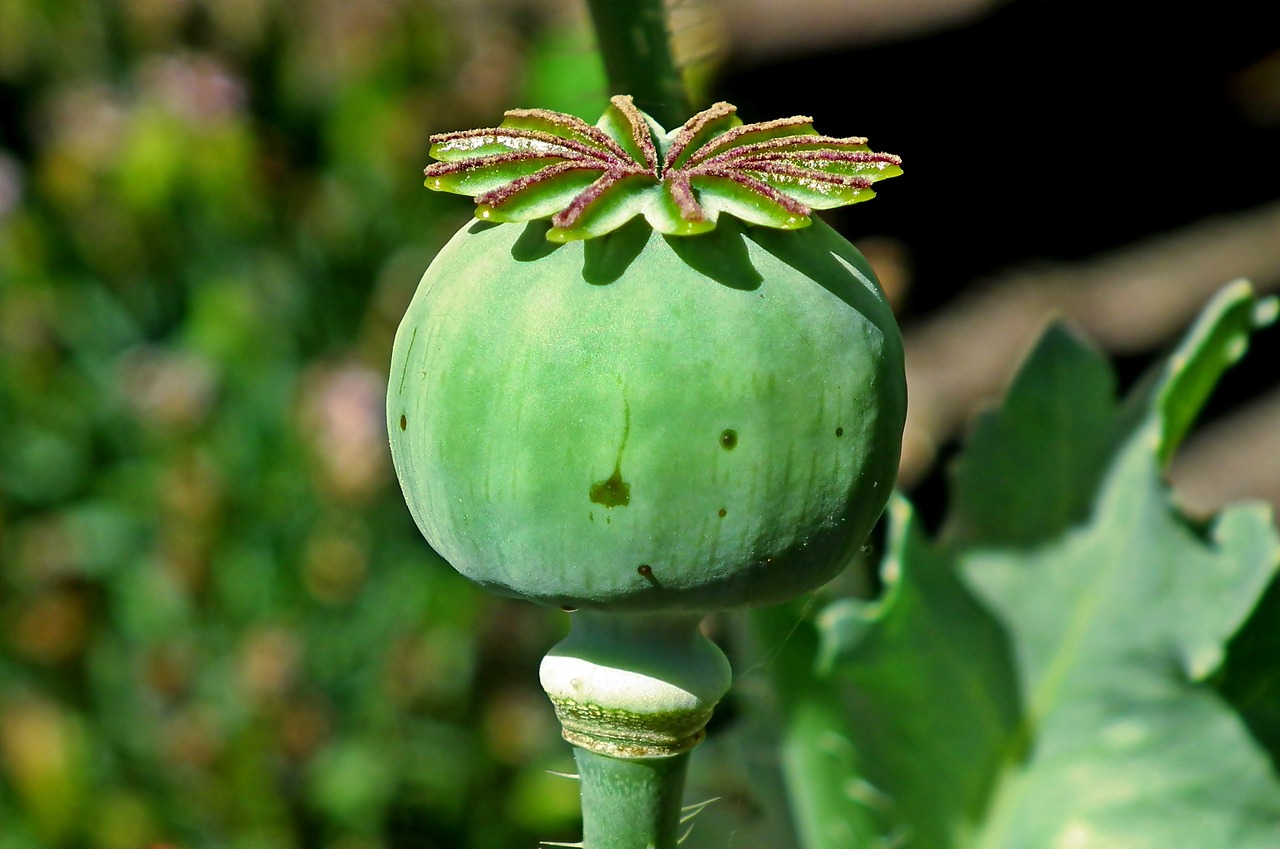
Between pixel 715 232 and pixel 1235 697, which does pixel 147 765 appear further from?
pixel 715 232

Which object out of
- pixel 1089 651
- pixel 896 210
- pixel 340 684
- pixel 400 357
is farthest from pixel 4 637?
pixel 400 357

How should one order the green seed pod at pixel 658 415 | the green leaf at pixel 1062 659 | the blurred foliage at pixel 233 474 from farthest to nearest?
the blurred foliage at pixel 233 474, the green leaf at pixel 1062 659, the green seed pod at pixel 658 415

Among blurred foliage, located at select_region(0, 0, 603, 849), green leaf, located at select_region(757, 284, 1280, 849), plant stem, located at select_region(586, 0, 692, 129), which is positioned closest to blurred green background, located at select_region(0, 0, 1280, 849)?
blurred foliage, located at select_region(0, 0, 603, 849)

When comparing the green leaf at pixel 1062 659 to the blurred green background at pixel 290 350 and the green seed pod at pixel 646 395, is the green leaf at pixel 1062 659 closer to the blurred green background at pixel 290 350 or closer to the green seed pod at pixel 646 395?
the green seed pod at pixel 646 395

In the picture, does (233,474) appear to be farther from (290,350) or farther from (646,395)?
(646,395)

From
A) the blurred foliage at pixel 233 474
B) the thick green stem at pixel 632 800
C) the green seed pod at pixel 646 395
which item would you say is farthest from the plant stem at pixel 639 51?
the blurred foliage at pixel 233 474

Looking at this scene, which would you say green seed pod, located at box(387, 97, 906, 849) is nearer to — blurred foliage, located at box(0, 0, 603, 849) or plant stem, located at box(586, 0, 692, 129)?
plant stem, located at box(586, 0, 692, 129)
